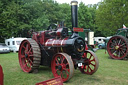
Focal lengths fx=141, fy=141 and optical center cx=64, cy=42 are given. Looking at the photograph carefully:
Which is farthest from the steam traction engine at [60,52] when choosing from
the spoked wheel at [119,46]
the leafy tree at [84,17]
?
the leafy tree at [84,17]

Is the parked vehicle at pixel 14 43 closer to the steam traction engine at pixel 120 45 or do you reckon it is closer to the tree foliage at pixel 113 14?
the steam traction engine at pixel 120 45

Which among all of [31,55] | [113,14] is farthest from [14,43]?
[113,14]

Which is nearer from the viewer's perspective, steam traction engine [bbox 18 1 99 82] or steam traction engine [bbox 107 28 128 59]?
steam traction engine [bbox 18 1 99 82]

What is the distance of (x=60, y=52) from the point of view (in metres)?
5.21

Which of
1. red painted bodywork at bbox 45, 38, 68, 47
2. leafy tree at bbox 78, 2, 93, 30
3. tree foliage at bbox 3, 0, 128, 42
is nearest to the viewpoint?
red painted bodywork at bbox 45, 38, 68, 47

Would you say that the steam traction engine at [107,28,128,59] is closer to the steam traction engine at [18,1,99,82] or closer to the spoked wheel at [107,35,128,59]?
the spoked wheel at [107,35,128,59]

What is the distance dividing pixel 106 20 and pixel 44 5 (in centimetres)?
1022

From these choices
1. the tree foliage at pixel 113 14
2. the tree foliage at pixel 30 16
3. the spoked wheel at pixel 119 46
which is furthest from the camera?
the tree foliage at pixel 113 14

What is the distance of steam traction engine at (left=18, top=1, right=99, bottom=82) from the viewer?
15.2ft

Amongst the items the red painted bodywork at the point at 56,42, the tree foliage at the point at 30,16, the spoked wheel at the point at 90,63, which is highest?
the tree foliage at the point at 30,16

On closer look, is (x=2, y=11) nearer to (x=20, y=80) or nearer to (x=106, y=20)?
(x=106, y=20)

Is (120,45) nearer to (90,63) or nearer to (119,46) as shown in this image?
(119,46)

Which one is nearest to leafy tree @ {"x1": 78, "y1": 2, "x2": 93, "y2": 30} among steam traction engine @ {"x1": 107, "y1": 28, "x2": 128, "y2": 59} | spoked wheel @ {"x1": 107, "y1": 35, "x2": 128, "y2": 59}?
steam traction engine @ {"x1": 107, "y1": 28, "x2": 128, "y2": 59}

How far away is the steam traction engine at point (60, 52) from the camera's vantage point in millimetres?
4642
